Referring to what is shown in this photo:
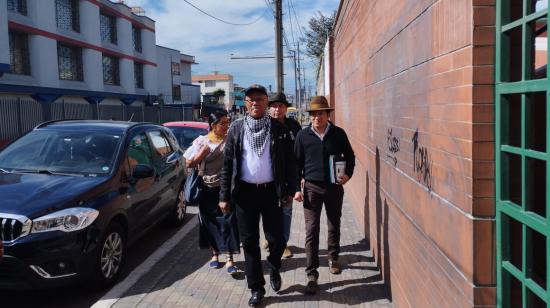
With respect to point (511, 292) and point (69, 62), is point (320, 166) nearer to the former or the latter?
point (511, 292)

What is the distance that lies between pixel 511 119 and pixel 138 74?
4285cm

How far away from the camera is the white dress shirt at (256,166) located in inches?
172

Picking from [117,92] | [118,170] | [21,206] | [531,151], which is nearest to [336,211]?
[118,170]

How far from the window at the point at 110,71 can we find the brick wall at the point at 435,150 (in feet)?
114

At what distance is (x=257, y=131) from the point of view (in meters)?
4.40

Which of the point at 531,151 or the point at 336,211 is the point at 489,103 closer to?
the point at 531,151

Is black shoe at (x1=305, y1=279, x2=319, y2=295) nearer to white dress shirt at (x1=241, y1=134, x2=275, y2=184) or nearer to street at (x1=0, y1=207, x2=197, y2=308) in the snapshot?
white dress shirt at (x1=241, y1=134, x2=275, y2=184)

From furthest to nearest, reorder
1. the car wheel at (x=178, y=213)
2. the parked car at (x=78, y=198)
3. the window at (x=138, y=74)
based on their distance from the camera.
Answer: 1. the window at (x=138, y=74)
2. the car wheel at (x=178, y=213)
3. the parked car at (x=78, y=198)

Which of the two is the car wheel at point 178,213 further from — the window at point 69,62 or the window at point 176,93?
the window at point 176,93

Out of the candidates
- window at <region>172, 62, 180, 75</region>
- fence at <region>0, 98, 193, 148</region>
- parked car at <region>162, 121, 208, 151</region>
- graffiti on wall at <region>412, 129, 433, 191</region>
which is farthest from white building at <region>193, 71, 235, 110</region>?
graffiti on wall at <region>412, 129, 433, 191</region>

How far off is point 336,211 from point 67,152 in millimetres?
3041

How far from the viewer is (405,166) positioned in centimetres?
364

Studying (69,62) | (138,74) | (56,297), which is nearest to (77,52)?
(69,62)

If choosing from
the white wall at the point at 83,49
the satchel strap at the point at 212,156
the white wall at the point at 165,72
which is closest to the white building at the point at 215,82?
the white wall at the point at 165,72
